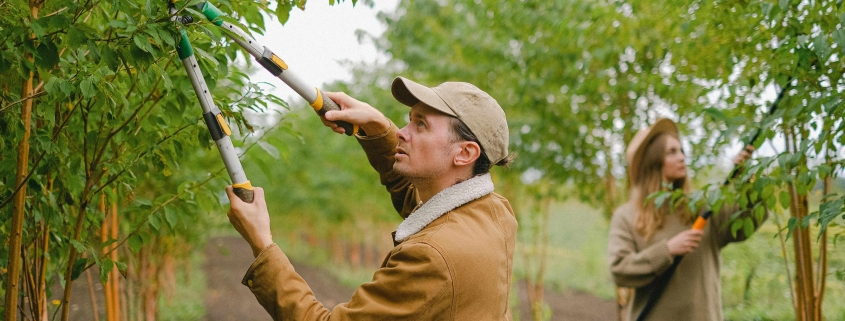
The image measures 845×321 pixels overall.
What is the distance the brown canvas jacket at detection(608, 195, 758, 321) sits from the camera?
140 inches

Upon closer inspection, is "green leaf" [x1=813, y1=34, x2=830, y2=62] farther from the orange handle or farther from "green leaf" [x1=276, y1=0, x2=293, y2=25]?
"green leaf" [x1=276, y1=0, x2=293, y2=25]

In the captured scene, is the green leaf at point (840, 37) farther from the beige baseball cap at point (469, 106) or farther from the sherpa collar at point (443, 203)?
the sherpa collar at point (443, 203)

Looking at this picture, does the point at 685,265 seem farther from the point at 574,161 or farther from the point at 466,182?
the point at 574,161

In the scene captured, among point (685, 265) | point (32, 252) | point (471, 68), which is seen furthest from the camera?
point (471, 68)

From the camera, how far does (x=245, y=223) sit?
179 cm

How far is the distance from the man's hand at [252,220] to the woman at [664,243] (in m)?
2.21

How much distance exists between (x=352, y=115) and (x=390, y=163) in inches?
13.8

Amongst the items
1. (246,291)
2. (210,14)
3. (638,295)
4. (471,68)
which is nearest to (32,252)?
(210,14)

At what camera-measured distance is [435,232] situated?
180 cm

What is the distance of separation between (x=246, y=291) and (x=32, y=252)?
11.4 m

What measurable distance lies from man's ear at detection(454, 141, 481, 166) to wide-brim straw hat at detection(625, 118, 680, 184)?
7.04 ft

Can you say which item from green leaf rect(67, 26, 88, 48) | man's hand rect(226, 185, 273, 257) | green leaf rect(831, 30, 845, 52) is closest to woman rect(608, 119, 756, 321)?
green leaf rect(831, 30, 845, 52)

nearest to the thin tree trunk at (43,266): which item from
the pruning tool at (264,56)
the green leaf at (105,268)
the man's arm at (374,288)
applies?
the green leaf at (105,268)

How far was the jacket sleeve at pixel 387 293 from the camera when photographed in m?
1.70
